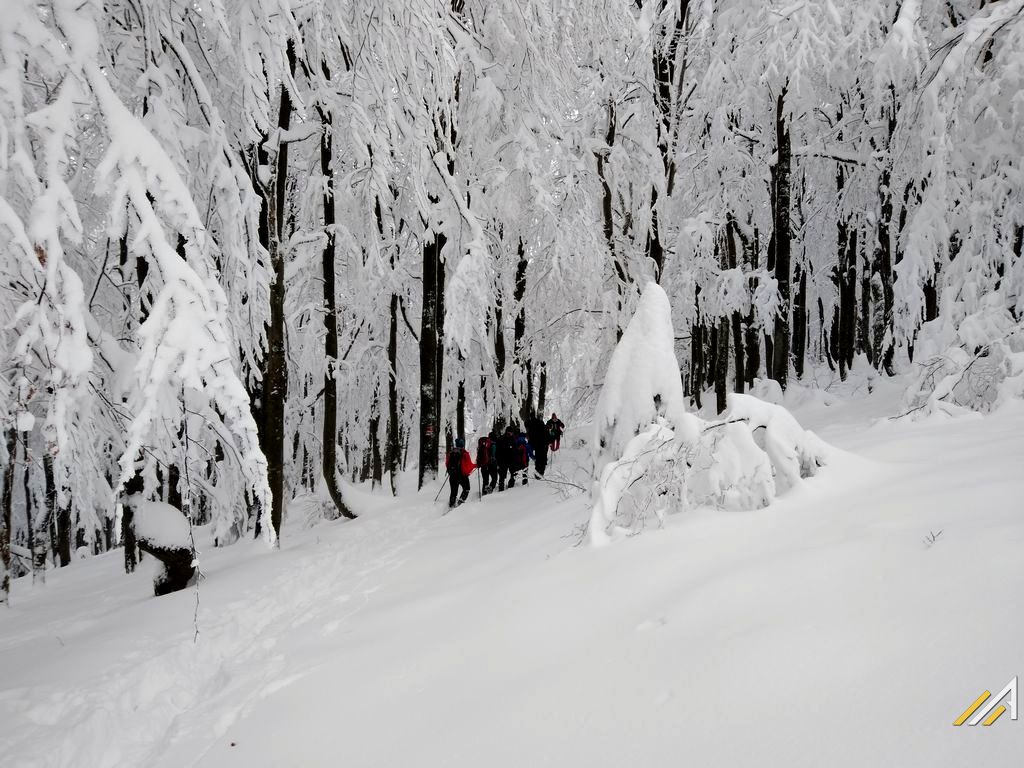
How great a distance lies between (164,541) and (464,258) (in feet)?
19.8

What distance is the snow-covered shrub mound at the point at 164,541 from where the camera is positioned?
690cm

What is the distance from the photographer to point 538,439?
1380 centimetres

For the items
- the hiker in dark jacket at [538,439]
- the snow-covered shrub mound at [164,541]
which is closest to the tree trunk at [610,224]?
the hiker in dark jacket at [538,439]

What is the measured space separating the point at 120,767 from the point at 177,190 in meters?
3.56

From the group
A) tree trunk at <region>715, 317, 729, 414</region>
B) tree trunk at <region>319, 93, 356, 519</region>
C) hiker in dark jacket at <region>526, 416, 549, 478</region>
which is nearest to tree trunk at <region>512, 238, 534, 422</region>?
hiker in dark jacket at <region>526, 416, 549, 478</region>

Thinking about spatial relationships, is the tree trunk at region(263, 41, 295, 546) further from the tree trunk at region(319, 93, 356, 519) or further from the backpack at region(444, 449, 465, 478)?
the backpack at region(444, 449, 465, 478)

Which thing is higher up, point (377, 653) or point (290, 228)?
point (290, 228)

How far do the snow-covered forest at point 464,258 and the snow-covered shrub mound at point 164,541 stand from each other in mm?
41

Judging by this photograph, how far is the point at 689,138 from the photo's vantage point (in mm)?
13555

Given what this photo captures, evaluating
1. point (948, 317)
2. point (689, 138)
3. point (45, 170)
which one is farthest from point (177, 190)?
point (689, 138)

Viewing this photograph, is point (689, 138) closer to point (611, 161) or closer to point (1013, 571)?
point (611, 161)

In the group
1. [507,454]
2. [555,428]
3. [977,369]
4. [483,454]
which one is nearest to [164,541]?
[483,454]

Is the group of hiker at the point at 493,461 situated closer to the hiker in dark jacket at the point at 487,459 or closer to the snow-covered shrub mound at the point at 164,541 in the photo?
the hiker in dark jacket at the point at 487,459

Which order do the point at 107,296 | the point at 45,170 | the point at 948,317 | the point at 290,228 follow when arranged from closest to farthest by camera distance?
the point at 45,170 → the point at 948,317 → the point at 107,296 → the point at 290,228
